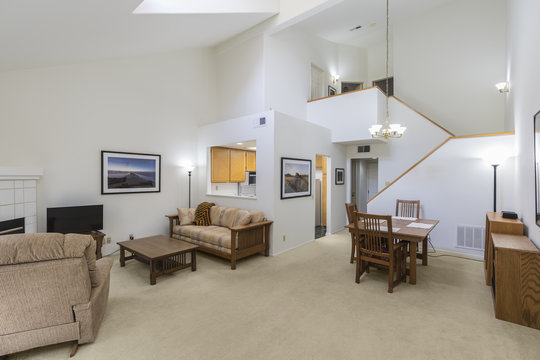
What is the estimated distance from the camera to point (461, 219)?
15.4 ft

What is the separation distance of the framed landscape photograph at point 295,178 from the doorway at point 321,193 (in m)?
1.28

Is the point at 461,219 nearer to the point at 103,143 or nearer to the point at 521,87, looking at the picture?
the point at 521,87

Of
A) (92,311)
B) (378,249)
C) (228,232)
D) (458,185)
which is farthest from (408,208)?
(92,311)

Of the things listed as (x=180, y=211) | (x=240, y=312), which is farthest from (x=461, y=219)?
(x=180, y=211)

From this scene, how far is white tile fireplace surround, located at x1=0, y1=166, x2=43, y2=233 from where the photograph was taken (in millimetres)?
3324

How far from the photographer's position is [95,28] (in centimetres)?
324

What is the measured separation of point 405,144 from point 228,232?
4.55 m

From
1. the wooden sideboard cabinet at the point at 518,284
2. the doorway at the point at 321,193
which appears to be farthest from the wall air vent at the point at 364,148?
the wooden sideboard cabinet at the point at 518,284

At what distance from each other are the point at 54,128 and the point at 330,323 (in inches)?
188

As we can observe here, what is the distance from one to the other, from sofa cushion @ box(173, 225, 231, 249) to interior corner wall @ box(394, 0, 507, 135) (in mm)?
6432

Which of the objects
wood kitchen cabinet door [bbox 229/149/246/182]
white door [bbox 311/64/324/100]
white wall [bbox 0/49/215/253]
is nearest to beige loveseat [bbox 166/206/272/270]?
white wall [bbox 0/49/215/253]

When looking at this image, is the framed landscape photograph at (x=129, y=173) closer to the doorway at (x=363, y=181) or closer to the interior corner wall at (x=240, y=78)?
the interior corner wall at (x=240, y=78)

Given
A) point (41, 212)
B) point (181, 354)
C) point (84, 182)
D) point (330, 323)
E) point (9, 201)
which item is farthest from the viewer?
point (84, 182)

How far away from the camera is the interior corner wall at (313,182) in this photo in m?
4.68
